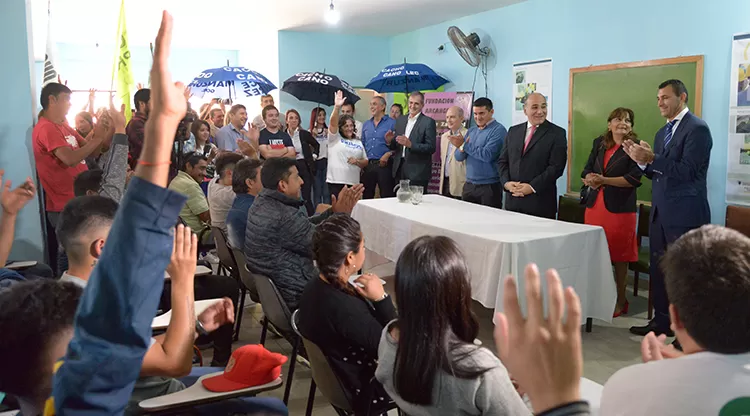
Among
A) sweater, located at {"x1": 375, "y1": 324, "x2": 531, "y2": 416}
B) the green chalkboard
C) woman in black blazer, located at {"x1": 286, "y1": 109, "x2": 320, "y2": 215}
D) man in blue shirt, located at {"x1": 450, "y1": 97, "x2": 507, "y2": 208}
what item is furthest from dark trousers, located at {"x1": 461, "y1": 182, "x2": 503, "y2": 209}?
sweater, located at {"x1": 375, "y1": 324, "x2": 531, "y2": 416}

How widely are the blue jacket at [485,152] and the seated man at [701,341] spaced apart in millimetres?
3803

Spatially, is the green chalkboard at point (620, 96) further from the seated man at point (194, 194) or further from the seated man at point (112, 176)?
the seated man at point (112, 176)

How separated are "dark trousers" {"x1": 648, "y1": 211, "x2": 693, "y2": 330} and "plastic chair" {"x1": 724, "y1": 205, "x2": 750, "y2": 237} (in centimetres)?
37

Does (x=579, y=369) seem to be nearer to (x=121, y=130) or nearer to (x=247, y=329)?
(x=121, y=130)

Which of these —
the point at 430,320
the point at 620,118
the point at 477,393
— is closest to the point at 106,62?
the point at 620,118

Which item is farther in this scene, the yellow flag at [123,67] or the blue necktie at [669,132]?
the yellow flag at [123,67]

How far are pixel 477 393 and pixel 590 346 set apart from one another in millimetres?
2411

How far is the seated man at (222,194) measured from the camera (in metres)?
4.02

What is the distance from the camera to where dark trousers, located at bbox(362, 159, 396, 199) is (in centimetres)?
661

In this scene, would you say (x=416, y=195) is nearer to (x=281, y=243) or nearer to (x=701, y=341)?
(x=281, y=243)

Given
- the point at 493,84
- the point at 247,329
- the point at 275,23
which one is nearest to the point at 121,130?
the point at 247,329

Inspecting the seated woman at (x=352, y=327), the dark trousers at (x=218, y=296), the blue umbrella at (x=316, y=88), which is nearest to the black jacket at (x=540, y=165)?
the dark trousers at (x=218, y=296)

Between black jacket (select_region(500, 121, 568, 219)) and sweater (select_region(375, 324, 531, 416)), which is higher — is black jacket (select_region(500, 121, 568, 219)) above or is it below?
above

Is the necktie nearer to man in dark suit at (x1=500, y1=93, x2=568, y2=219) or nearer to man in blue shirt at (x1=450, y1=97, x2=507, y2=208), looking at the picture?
man in dark suit at (x1=500, y1=93, x2=568, y2=219)
